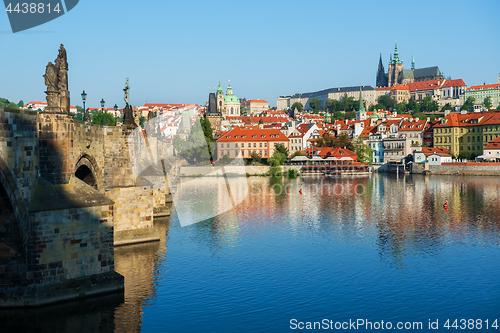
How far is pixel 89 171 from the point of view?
28.6 metres

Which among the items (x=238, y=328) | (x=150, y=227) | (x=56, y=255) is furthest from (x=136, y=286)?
(x=150, y=227)

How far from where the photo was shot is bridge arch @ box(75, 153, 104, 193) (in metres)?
26.8

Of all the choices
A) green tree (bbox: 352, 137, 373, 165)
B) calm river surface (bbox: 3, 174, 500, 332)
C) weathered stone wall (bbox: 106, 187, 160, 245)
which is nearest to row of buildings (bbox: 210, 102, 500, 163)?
green tree (bbox: 352, 137, 373, 165)

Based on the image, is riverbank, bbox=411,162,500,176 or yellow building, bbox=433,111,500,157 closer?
riverbank, bbox=411,162,500,176

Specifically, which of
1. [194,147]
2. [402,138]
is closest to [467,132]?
[402,138]

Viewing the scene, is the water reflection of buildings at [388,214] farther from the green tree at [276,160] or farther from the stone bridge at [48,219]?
the green tree at [276,160]

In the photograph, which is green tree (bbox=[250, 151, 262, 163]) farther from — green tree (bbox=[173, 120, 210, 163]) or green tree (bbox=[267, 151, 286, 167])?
A: green tree (bbox=[173, 120, 210, 163])

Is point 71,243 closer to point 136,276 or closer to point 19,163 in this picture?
point 19,163

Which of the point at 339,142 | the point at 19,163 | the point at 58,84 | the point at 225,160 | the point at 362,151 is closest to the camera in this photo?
the point at 19,163

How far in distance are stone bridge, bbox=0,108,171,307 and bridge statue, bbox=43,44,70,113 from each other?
1.52 feet

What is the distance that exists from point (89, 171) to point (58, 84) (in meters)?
7.11

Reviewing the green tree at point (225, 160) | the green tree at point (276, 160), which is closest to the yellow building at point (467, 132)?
the green tree at point (276, 160)

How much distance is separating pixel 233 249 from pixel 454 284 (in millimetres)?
13768

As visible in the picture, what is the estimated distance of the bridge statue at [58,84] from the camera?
22125mm
